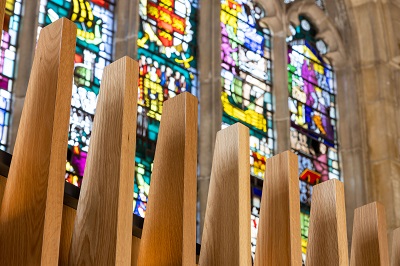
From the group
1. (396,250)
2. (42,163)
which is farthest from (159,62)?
(42,163)

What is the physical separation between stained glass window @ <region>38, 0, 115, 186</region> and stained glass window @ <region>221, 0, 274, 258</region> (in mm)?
1509

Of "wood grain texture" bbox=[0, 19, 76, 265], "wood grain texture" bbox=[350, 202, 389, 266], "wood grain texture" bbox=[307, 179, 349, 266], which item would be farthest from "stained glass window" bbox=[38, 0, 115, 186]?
"wood grain texture" bbox=[0, 19, 76, 265]

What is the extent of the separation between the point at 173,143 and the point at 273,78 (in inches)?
288

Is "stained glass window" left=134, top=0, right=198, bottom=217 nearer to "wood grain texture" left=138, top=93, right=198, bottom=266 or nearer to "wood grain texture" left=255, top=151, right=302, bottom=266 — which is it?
"wood grain texture" left=255, top=151, right=302, bottom=266

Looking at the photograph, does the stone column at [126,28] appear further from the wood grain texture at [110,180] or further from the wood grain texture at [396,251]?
the wood grain texture at [110,180]

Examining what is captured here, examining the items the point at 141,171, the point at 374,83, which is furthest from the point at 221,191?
the point at 374,83

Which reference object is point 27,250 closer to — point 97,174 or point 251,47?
point 97,174

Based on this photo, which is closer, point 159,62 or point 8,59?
point 8,59

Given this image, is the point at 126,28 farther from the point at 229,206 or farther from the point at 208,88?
the point at 229,206

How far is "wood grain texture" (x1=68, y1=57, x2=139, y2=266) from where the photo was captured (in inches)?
147

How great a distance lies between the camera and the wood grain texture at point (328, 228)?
4664 mm

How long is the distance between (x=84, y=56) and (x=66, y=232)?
5686mm

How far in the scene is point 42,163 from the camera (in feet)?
12.1

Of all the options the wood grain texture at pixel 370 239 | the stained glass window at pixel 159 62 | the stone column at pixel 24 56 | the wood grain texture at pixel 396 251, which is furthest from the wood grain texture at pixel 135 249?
the stained glass window at pixel 159 62
